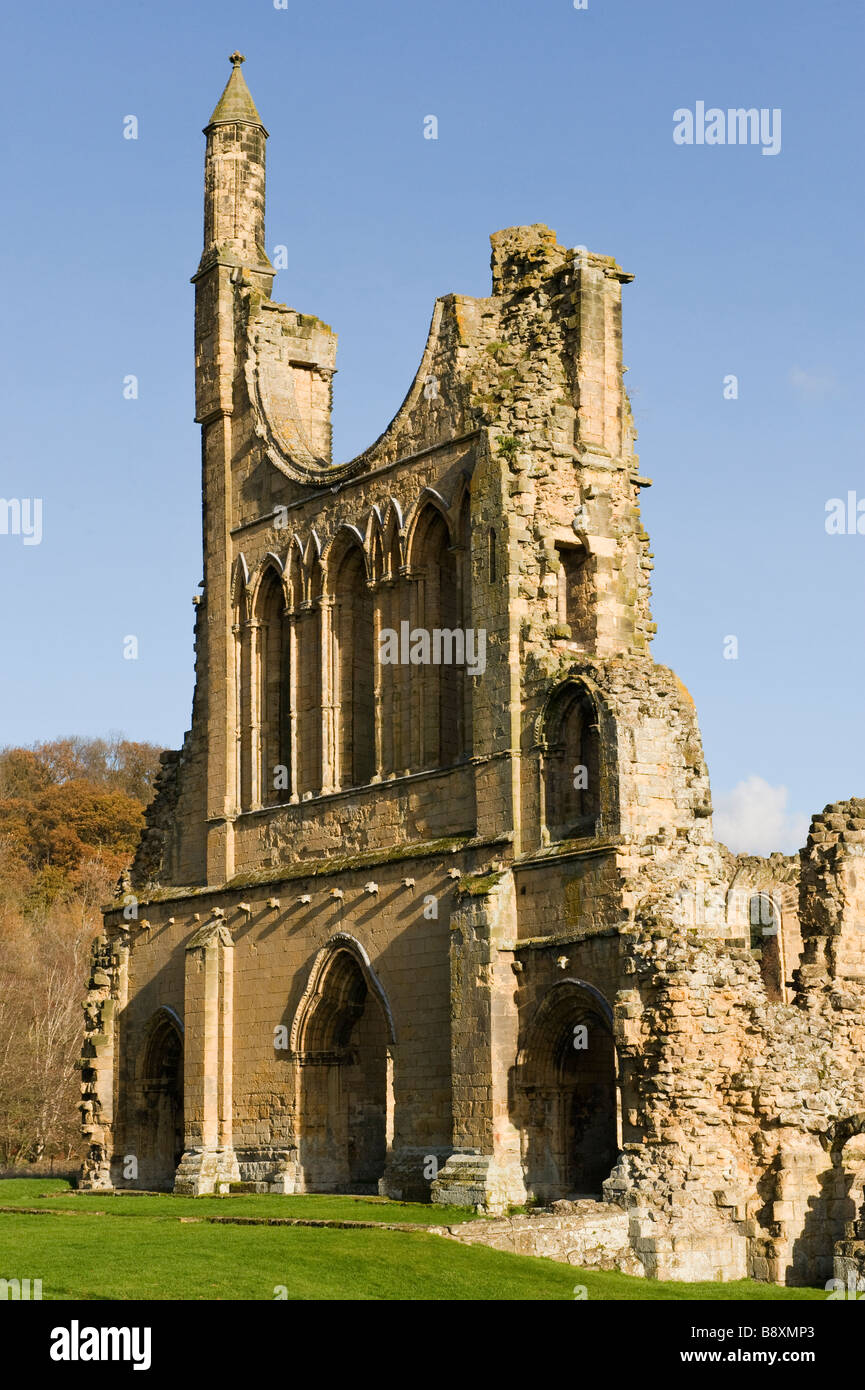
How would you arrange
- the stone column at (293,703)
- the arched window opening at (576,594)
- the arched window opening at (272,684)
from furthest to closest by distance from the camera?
the arched window opening at (272,684) < the stone column at (293,703) < the arched window opening at (576,594)

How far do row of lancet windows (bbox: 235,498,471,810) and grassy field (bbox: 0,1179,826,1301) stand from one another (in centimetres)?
752

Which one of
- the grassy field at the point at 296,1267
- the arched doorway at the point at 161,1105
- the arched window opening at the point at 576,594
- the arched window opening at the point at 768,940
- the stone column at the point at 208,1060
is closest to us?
the grassy field at the point at 296,1267

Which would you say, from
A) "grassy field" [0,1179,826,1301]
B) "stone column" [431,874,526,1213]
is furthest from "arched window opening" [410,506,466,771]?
"grassy field" [0,1179,826,1301]

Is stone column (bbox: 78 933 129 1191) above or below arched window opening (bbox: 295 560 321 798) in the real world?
below

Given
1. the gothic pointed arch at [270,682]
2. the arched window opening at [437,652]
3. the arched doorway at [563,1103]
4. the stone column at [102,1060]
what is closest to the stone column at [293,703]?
the gothic pointed arch at [270,682]

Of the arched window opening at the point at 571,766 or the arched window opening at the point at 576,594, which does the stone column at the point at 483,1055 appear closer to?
the arched window opening at the point at 571,766

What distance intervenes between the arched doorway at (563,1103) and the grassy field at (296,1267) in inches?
61.7

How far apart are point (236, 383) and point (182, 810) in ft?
22.8

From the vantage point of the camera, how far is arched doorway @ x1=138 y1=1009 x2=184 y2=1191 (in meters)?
34.2

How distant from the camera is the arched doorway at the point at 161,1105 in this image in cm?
3416

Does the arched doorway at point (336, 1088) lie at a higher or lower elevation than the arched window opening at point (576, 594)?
lower

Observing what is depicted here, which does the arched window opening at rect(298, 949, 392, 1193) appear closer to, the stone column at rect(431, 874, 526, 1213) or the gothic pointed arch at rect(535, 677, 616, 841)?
the stone column at rect(431, 874, 526, 1213)
